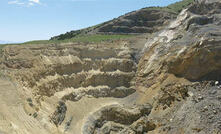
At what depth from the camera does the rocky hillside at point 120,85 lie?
1962cm

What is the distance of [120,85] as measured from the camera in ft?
102

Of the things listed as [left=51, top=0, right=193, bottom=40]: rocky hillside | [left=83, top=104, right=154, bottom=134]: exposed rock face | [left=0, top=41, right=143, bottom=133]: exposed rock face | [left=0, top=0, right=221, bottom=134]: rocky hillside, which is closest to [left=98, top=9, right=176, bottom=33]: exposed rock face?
[left=51, top=0, right=193, bottom=40]: rocky hillside

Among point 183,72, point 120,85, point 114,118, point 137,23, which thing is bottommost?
point 114,118

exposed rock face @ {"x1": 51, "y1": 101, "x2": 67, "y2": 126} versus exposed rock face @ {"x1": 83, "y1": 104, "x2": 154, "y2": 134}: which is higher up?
exposed rock face @ {"x1": 51, "y1": 101, "x2": 67, "y2": 126}

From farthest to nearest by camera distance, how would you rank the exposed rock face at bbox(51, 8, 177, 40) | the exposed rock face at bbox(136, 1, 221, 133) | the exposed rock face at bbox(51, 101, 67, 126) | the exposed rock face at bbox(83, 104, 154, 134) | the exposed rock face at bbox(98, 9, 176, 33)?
the exposed rock face at bbox(98, 9, 176, 33), the exposed rock face at bbox(51, 8, 177, 40), the exposed rock face at bbox(83, 104, 154, 134), the exposed rock face at bbox(51, 101, 67, 126), the exposed rock face at bbox(136, 1, 221, 133)

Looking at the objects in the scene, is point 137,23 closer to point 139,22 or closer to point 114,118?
point 139,22

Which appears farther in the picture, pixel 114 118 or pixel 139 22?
pixel 139 22

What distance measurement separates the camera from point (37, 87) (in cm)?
2369

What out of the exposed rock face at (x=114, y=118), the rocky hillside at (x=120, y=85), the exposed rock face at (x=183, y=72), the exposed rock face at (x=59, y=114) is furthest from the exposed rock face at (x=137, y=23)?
the exposed rock face at (x=59, y=114)

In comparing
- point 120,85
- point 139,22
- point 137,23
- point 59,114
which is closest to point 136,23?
point 137,23

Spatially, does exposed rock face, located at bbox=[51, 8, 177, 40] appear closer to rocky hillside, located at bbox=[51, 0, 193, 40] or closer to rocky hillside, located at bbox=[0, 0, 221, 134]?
rocky hillside, located at bbox=[51, 0, 193, 40]

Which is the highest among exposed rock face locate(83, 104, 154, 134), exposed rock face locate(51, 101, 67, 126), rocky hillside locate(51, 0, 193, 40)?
rocky hillside locate(51, 0, 193, 40)

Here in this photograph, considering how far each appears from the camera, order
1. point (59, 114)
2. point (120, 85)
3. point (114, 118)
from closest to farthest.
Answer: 1. point (59, 114)
2. point (114, 118)
3. point (120, 85)

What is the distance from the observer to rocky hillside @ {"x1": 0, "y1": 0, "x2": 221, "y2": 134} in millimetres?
19625
